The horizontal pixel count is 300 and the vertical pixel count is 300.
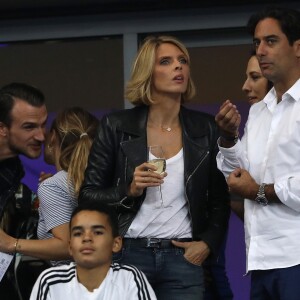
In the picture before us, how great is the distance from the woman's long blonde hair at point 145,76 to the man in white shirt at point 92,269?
23.7 inches

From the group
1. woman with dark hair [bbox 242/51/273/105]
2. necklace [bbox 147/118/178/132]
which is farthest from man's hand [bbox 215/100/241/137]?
woman with dark hair [bbox 242/51/273/105]

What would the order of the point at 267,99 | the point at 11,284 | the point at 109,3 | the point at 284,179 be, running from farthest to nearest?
the point at 109,3 < the point at 11,284 < the point at 267,99 < the point at 284,179

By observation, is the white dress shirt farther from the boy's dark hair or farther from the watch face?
the boy's dark hair

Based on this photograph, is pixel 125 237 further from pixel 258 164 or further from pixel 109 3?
pixel 109 3

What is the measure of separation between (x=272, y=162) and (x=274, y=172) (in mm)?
47

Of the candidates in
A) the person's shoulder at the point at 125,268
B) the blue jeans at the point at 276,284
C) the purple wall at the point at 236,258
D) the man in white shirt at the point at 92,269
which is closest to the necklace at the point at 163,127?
the man in white shirt at the point at 92,269

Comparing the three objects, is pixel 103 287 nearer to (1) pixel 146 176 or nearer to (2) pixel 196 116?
(1) pixel 146 176

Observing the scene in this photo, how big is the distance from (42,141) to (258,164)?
50.1 inches

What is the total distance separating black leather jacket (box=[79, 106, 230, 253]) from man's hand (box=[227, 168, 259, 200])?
0.39 metres

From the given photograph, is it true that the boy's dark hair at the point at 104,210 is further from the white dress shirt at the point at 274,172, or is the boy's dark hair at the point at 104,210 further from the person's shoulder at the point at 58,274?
the white dress shirt at the point at 274,172

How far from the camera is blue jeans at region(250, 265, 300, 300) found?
4.16 m

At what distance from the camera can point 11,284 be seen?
4879mm

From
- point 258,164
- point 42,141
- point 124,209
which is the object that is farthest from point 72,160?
point 258,164

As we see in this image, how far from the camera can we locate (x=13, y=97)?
5160 mm
